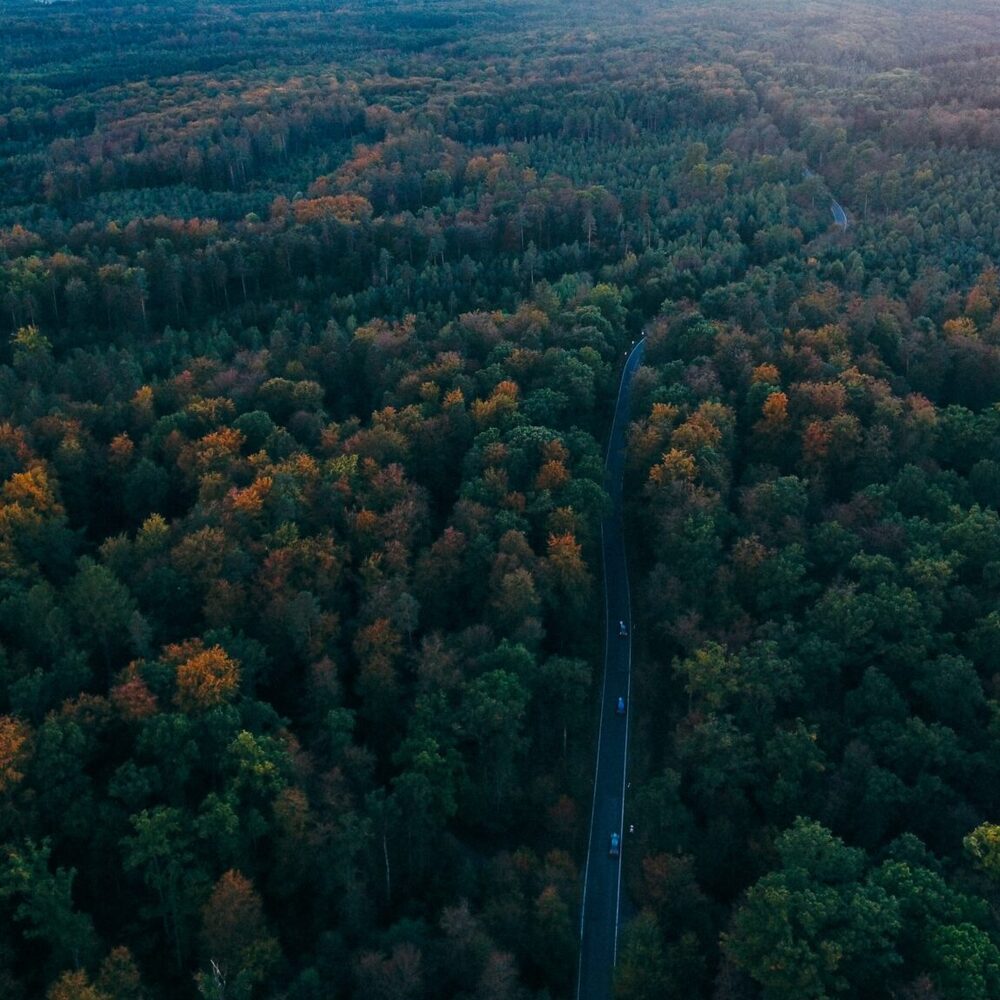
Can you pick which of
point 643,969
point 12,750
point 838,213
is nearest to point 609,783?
point 643,969

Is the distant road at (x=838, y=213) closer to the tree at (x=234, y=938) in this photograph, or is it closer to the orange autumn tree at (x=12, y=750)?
the tree at (x=234, y=938)

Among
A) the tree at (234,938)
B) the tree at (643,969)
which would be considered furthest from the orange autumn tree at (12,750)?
the tree at (643,969)

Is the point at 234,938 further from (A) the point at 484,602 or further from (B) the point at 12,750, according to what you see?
(A) the point at 484,602

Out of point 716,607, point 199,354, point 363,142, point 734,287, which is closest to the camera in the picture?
point 716,607

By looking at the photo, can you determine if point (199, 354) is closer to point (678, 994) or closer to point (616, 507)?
point (616, 507)

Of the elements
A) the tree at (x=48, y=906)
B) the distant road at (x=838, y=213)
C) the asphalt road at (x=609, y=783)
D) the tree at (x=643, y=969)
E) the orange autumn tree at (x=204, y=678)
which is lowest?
the asphalt road at (x=609, y=783)

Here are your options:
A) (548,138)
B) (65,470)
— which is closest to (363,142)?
(548,138)
